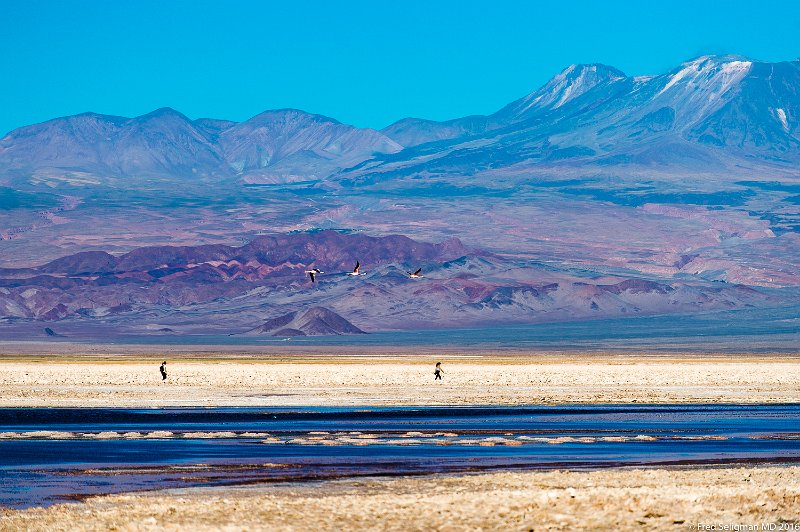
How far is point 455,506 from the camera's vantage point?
63.1 feet

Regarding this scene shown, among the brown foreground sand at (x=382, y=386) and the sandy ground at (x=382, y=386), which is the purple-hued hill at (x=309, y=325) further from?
the sandy ground at (x=382, y=386)

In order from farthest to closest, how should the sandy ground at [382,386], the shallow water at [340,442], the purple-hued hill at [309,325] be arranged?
the purple-hued hill at [309,325], the sandy ground at [382,386], the shallow water at [340,442]

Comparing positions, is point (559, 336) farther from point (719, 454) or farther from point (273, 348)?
point (719, 454)

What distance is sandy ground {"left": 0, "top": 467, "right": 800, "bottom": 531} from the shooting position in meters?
18.0

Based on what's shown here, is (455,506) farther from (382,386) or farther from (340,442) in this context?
(382,386)

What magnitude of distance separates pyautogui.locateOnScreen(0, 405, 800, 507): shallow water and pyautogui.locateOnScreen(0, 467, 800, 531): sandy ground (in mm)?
1670

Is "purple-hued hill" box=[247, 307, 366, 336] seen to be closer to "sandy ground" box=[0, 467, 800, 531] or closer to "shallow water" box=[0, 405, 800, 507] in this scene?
"shallow water" box=[0, 405, 800, 507]

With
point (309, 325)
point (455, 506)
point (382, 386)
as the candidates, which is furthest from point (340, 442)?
point (309, 325)

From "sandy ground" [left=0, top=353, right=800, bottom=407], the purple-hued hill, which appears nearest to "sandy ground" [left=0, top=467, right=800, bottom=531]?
"sandy ground" [left=0, top=353, right=800, bottom=407]

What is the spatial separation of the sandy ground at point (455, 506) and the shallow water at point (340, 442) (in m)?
1.67

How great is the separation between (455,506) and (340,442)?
34.2ft

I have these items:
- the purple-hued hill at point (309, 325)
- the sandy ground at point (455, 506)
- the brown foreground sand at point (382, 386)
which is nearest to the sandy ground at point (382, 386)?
the brown foreground sand at point (382, 386)

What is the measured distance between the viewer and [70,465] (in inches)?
985

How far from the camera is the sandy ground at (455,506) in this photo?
18.0m
